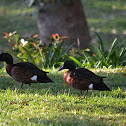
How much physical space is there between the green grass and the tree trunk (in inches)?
236

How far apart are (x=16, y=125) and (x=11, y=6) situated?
20.4 m

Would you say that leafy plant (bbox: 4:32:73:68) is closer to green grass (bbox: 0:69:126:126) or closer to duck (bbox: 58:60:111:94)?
green grass (bbox: 0:69:126:126)

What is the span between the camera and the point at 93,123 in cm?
393

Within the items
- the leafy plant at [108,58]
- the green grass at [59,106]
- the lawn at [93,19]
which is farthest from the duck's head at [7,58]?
the lawn at [93,19]

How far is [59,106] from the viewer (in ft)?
14.9

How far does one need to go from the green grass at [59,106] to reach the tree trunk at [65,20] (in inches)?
236

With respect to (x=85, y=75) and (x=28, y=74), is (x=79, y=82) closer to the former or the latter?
(x=85, y=75)

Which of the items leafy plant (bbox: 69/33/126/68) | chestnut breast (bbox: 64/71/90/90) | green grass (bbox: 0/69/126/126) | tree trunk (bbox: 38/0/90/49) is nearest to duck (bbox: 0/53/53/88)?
green grass (bbox: 0/69/126/126)

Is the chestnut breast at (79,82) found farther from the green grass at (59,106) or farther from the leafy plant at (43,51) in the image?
the leafy plant at (43,51)

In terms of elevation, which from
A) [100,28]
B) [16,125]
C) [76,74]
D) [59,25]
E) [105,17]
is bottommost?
[16,125]

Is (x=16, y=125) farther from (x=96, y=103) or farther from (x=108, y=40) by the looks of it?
(x=108, y=40)

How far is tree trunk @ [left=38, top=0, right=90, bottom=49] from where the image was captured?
1150 cm

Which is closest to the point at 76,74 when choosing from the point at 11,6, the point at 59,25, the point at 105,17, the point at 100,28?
the point at 59,25

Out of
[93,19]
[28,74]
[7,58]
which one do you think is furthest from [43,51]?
[93,19]
